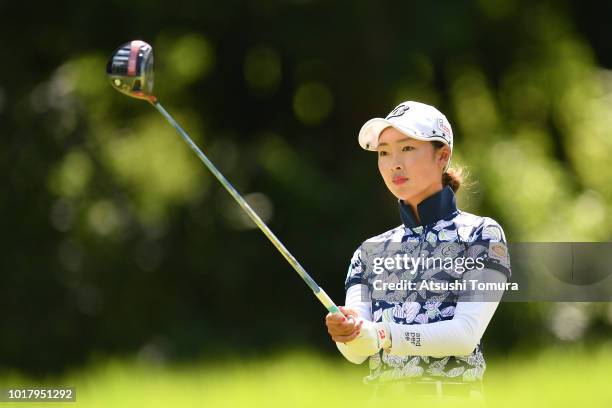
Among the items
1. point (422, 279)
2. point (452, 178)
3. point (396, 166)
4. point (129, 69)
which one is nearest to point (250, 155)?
point (129, 69)

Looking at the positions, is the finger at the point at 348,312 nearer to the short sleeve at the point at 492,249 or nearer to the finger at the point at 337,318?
the finger at the point at 337,318

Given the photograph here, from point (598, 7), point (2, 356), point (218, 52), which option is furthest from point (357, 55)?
point (2, 356)

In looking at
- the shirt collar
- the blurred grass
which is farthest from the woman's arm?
the blurred grass

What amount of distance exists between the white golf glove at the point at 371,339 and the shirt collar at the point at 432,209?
24 cm

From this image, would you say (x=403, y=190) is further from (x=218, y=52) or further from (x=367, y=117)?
(x=218, y=52)

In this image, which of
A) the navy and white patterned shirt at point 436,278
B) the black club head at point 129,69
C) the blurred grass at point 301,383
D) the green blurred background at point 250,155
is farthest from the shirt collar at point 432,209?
the green blurred background at point 250,155

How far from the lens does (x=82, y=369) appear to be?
7562 millimetres

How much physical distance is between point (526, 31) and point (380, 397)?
19.7ft

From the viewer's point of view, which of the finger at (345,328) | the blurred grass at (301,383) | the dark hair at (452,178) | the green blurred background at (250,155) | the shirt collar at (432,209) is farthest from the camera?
the green blurred background at (250,155)

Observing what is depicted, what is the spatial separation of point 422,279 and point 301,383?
289cm

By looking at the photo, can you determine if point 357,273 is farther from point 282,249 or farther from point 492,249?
point 492,249

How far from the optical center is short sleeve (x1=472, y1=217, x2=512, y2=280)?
2.44 metres

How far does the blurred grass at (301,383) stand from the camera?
4.74m

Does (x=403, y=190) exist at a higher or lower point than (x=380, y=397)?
higher
